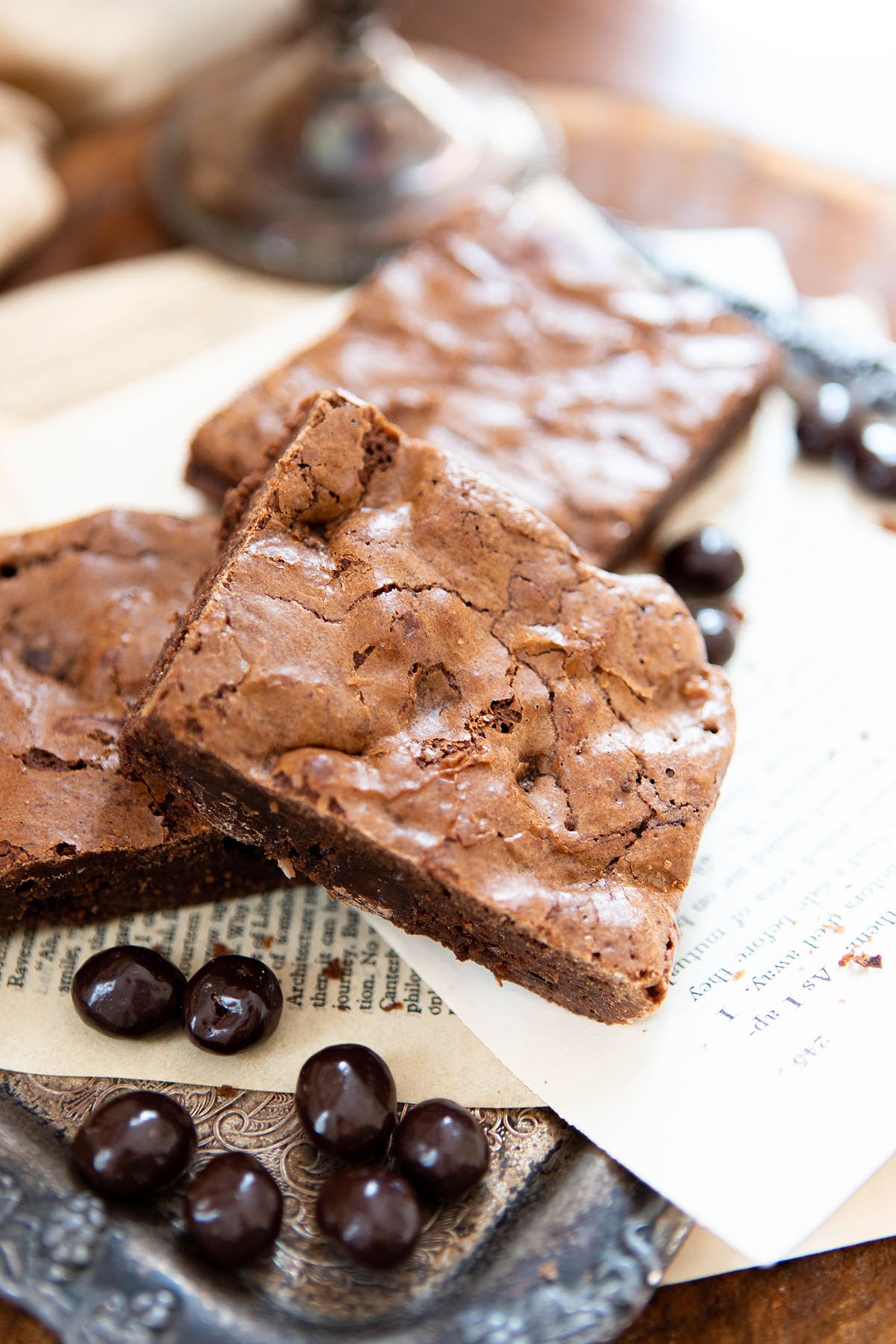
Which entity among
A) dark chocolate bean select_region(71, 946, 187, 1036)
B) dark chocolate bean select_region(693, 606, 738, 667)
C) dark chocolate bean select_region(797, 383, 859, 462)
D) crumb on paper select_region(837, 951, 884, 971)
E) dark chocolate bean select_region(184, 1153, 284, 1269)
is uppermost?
dark chocolate bean select_region(797, 383, 859, 462)

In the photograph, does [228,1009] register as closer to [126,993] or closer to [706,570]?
[126,993]

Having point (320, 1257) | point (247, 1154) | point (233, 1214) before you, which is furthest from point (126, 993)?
point (320, 1257)

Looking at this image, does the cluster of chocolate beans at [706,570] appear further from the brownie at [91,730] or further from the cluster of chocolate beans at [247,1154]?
the cluster of chocolate beans at [247,1154]

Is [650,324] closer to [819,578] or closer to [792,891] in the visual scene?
[819,578]

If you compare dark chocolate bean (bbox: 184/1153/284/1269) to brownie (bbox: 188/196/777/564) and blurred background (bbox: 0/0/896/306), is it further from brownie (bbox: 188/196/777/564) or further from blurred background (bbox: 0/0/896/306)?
blurred background (bbox: 0/0/896/306)

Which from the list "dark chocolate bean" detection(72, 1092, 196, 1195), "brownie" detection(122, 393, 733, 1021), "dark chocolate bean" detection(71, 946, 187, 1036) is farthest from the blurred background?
"dark chocolate bean" detection(72, 1092, 196, 1195)

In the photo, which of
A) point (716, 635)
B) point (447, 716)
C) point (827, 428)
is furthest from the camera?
point (827, 428)

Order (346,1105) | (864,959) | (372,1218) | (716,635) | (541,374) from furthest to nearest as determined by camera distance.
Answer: (541,374) < (716,635) < (864,959) < (346,1105) < (372,1218)
